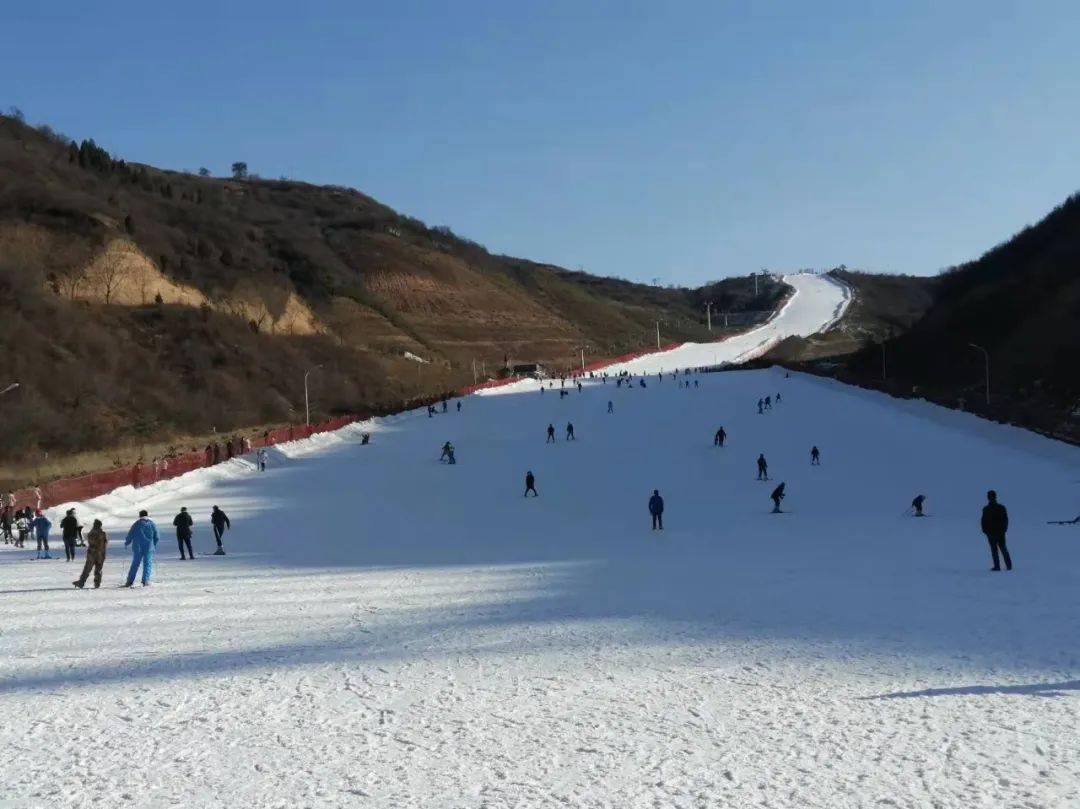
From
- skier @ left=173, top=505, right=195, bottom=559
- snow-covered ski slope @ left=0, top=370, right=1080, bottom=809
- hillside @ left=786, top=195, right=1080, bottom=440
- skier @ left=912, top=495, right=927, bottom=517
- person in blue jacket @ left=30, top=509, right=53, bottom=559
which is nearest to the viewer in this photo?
snow-covered ski slope @ left=0, top=370, right=1080, bottom=809

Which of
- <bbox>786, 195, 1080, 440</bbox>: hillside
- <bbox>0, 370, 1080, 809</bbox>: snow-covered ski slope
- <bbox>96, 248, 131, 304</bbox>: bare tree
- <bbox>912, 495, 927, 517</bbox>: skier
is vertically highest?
<bbox>96, 248, 131, 304</bbox>: bare tree

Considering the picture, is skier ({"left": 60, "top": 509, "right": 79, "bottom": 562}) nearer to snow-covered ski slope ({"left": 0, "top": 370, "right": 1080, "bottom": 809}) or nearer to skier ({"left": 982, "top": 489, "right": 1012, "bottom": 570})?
snow-covered ski slope ({"left": 0, "top": 370, "right": 1080, "bottom": 809})

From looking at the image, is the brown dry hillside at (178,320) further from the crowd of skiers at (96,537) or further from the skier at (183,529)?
the skier at (183,529)

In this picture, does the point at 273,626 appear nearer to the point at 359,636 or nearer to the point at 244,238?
the point at 359,636

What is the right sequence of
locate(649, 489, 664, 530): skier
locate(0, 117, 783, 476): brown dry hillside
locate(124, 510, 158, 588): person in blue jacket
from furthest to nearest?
locate(0, 117, 783, 476): brown dry hillside, locate(649, 489, 664, 530): skier, locate(124, 510, 158, 588): person in blue jacket

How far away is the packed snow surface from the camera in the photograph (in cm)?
686

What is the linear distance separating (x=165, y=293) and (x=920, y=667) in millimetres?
68317

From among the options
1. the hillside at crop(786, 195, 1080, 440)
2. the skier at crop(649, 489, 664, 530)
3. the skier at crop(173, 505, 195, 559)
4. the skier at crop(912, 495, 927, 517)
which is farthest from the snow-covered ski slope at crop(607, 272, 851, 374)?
the skier at crop(173, 505, 195, 559)

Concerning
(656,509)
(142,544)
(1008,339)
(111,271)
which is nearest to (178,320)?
(111,271)

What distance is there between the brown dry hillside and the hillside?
38413 millimetres

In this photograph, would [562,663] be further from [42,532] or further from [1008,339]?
[1008,339]

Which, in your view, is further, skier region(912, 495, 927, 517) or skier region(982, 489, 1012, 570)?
skier region(912, 495, 927, 517)

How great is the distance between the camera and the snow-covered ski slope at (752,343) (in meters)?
107

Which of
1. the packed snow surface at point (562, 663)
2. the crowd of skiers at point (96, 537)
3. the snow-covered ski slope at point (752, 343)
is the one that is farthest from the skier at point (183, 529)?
the snow-covered ski slope at point (752, 343)
